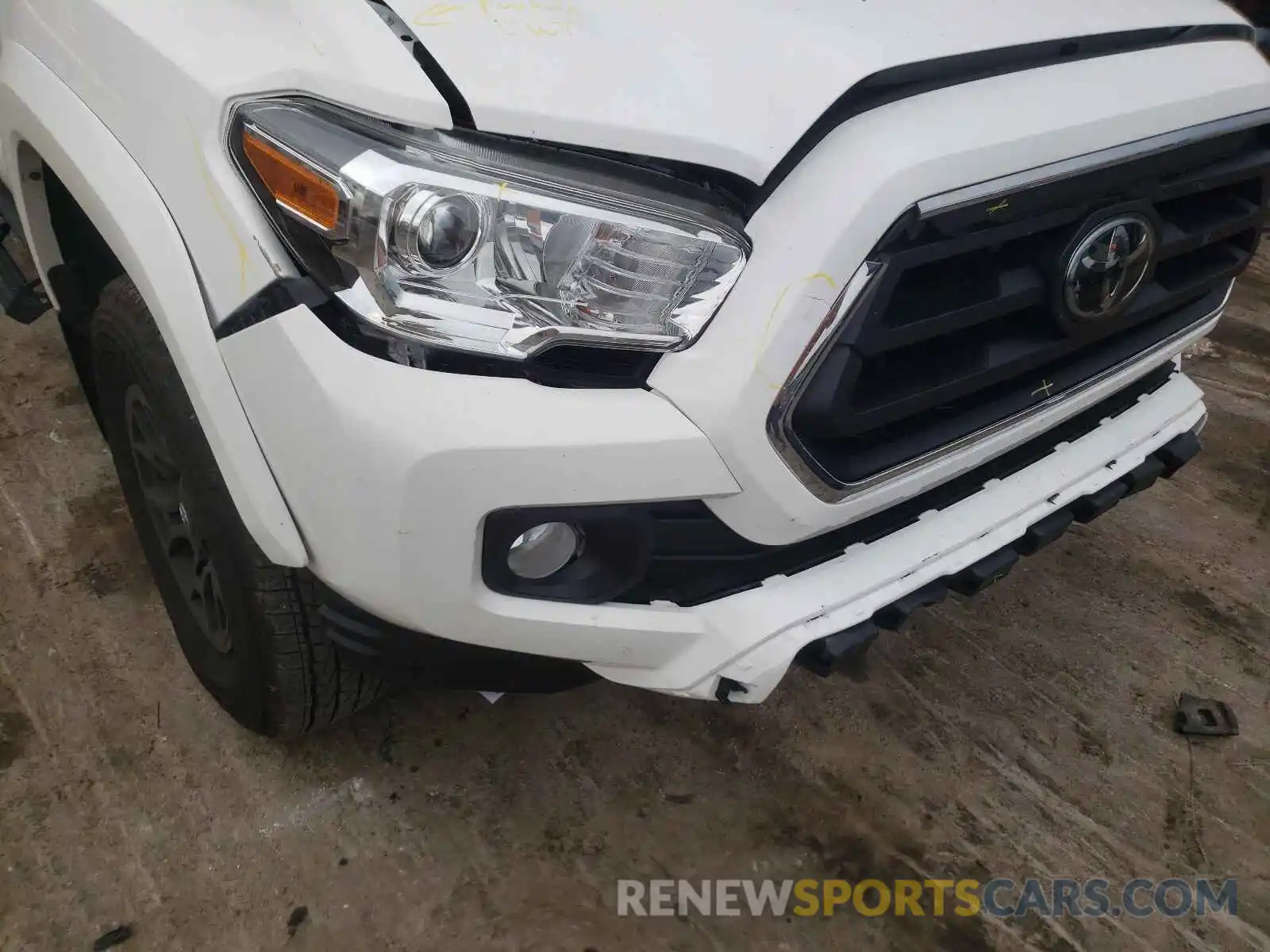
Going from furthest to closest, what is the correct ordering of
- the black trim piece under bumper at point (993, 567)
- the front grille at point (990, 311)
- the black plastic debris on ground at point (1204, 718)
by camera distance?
the black plastic debris on ground at point (1204, 718), the black trim piece under bumper at point (993, 567), the front grille at point (990, 311)

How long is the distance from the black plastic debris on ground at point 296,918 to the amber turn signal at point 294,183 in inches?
48.8

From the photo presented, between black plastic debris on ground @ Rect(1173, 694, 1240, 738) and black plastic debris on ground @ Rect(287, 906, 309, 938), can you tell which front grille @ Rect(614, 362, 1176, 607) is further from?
black plastic debris on ground @ Rect(1173, 694, 1240, 738)

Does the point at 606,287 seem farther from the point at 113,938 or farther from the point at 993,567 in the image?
the point at 113,938

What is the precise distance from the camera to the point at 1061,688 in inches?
88.6

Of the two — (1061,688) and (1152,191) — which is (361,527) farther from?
(1061,688)

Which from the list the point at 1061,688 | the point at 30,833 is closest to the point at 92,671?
the point at 30,833

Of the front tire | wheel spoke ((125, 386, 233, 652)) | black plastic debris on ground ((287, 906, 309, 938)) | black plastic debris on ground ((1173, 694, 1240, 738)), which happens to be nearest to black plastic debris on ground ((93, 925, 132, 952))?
black plastic debris on ground ((287, 906, 309, 938))

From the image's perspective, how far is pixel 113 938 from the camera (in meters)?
1.57

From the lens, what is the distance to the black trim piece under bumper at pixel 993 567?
1.39 m

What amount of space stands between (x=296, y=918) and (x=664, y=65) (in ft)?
5.11

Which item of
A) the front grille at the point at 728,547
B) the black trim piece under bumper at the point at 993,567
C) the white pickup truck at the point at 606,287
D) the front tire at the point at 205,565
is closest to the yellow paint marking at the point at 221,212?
the white pickup truck at the point at 606,287

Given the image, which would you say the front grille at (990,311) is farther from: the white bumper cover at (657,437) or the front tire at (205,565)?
the front tire at (205,565)

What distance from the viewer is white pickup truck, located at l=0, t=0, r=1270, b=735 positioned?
113 cm

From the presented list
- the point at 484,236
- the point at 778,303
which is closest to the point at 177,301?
the point at 484,236
